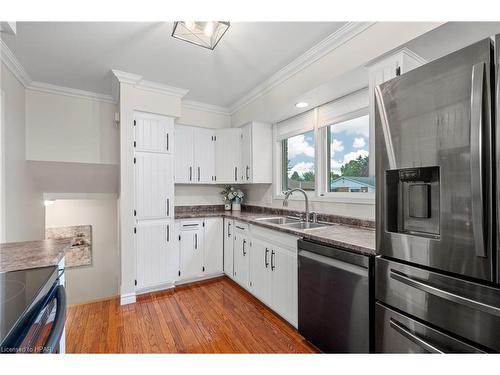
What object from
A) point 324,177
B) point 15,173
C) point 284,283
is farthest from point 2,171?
point 324,177

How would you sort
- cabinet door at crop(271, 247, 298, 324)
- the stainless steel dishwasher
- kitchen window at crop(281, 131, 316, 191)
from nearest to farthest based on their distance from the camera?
the stainless steel dishwasher, cabinet door at crop(271, 247, 298, 324), kitchen window at crop(281, 131, 316, 191)

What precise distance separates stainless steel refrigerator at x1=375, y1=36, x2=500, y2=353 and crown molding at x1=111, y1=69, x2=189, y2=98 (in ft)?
8.06

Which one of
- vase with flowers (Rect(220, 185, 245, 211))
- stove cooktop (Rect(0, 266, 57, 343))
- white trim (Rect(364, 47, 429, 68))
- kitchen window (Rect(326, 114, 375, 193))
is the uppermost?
white trim (Rect(364, 47, 429, 68))

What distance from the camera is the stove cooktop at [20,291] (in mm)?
628

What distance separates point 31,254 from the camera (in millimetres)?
1176

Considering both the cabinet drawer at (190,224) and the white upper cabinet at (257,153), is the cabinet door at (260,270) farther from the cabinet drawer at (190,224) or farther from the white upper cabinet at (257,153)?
the white upper cabinet at (257,153)

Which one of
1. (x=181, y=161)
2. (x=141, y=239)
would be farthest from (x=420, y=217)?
(x=181, y=161)

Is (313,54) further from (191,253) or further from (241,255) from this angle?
(191,253)

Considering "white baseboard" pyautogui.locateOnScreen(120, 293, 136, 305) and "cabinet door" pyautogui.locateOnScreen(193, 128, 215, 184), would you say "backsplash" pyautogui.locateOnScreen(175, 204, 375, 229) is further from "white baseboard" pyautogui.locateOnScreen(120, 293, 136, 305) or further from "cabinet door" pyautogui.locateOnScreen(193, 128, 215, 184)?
"white baseboard" pyautogui.locateOnScreen(120, 293, 136, 305)

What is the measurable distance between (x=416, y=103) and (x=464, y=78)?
0.19 m

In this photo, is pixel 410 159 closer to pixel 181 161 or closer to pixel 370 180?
pixel 370 180

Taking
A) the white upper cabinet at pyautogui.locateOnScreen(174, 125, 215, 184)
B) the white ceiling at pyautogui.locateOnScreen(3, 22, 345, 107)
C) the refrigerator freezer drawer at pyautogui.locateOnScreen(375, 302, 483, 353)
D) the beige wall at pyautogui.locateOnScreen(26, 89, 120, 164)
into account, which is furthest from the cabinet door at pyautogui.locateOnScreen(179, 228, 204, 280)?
the refrigerator freezer drawer at pyautogui.locateOnScreen(375, 302, 483, 353)

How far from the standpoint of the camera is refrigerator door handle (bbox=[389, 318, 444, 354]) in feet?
3.31
